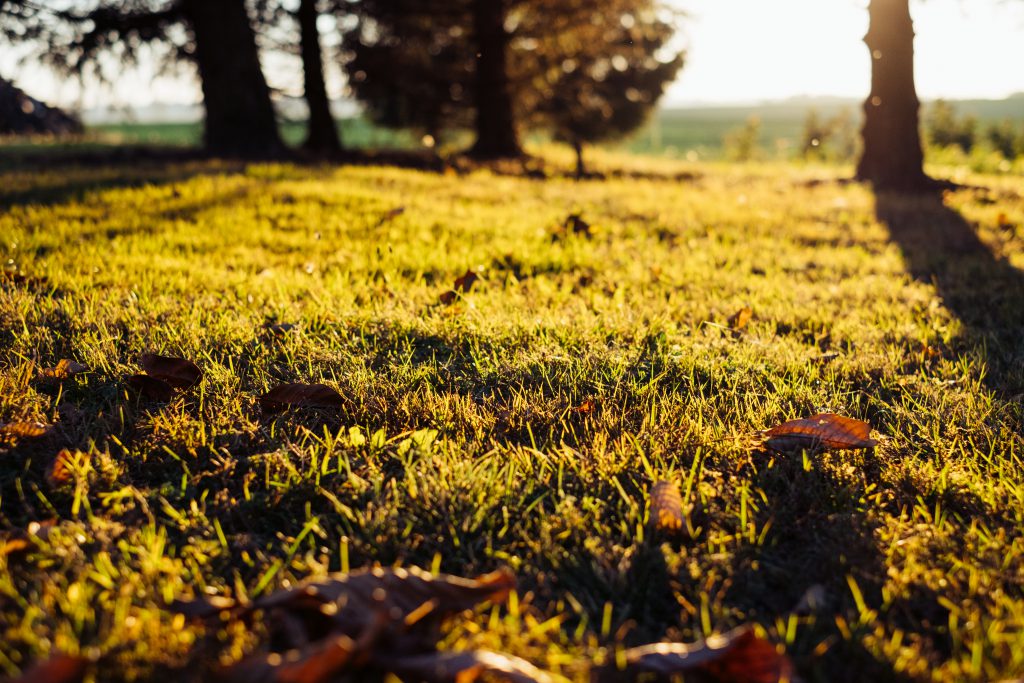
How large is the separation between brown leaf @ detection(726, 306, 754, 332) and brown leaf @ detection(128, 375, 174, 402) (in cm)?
216

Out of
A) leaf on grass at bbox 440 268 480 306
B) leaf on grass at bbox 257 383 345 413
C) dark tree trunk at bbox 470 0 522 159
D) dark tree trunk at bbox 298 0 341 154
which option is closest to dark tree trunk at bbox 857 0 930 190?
dark tree trunk at bbox 470 0 522 159

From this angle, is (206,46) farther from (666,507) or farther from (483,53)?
(666,507)

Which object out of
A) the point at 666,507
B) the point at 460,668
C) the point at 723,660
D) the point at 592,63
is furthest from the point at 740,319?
the point at 592,63

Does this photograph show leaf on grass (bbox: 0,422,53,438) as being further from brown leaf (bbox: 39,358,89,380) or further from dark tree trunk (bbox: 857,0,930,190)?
dark tree trunk (bbox: 857,0,930,190)

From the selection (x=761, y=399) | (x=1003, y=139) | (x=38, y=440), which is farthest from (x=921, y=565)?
(x=1003, y=139)

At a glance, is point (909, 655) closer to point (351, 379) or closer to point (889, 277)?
point (351, 379)

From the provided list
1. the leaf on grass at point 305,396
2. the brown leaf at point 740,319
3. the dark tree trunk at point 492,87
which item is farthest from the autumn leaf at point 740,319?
the dark tree trunk at point 492,87

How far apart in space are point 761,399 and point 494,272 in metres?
1.81

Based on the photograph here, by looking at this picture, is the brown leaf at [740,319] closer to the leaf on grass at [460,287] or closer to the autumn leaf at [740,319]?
the autumn leaf at [740,319]

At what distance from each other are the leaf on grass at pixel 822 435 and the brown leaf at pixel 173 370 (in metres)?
1.72

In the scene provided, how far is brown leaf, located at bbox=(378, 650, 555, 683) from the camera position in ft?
3.59

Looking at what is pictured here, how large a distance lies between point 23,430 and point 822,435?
2148 millimetres

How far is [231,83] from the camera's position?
9.44 m

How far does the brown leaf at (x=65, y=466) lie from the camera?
5.51ft
